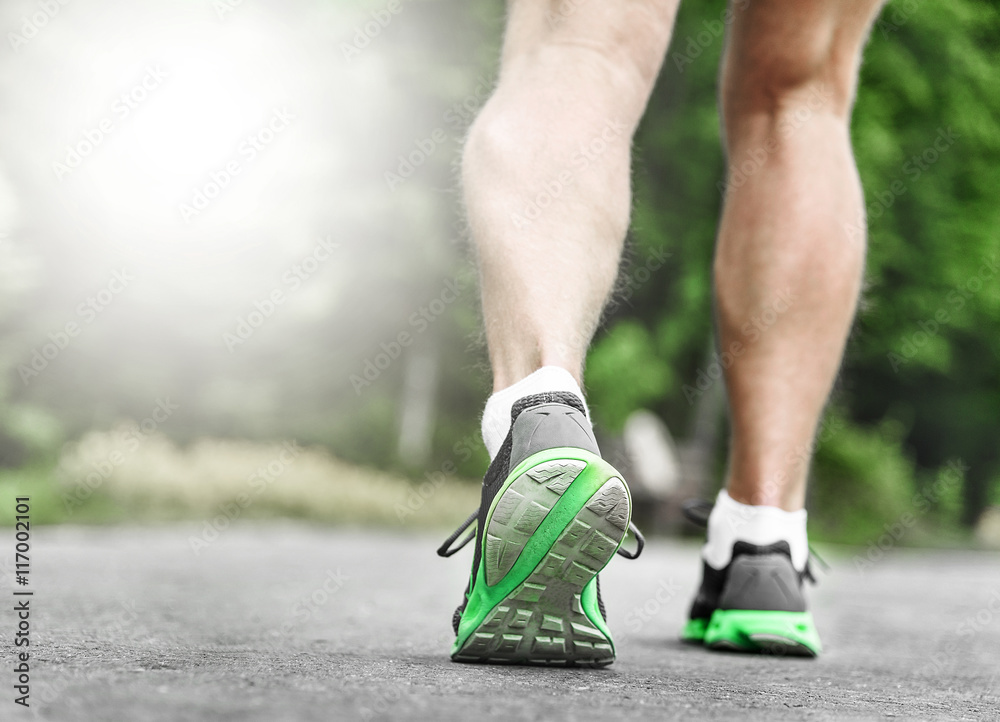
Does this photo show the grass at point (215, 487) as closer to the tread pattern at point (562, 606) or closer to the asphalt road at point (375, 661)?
the asphalt road at point (375, 661)

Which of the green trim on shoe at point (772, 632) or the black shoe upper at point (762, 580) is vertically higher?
the black shoe upper at point (762, 580)

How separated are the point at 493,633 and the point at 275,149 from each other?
29.4 ft

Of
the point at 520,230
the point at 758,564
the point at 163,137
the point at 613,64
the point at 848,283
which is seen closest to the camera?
the point at 520,230

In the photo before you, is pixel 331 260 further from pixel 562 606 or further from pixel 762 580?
pixel 562 606

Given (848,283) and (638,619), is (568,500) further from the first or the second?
(638,619)

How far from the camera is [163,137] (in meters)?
8.69

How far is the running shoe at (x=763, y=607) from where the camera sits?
169 cm

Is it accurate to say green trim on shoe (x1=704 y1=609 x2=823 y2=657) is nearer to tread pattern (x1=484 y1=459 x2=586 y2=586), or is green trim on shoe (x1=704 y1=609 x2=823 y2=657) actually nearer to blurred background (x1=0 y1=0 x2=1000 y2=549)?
tread pattern (x1=484 y1=459 x2=586 y2=586)

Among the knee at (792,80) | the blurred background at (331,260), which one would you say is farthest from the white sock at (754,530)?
the blurred background at (331,260)

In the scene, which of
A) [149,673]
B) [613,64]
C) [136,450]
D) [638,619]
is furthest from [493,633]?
[136,450]

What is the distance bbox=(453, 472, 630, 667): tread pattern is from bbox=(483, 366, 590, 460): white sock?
161 millimetres

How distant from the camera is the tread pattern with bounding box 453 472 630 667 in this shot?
113 cm

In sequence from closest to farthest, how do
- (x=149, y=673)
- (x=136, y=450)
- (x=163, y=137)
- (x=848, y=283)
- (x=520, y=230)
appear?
(x=149, y=673)
(x=520, y=230)
(x=848, y=283)
(x=136, y=450)
(x=163, y=137)

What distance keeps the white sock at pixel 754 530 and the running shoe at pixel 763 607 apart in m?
0.01
